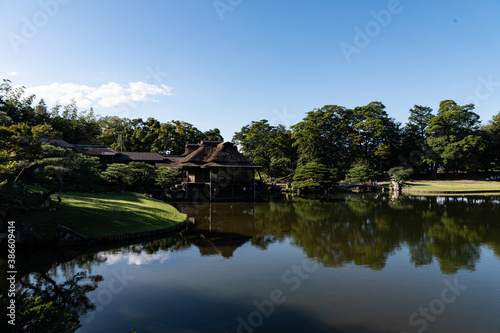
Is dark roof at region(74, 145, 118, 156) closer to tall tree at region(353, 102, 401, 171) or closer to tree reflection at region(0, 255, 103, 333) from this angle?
tree reflection at region(0, 255, 103, 333)

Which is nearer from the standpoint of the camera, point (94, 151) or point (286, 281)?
point (286, 281)

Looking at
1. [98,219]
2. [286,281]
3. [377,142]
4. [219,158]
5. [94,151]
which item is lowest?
[286,281]

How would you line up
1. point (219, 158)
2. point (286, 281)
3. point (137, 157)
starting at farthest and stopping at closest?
point (137, 157), point (219, 158), point (286, 281)

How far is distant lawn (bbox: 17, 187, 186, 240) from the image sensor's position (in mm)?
11070

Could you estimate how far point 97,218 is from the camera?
12.4 meters

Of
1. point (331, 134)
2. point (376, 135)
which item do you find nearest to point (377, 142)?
point (376, 135)

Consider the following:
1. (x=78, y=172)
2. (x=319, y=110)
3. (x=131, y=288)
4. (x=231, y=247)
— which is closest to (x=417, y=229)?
(x=231, y=247)

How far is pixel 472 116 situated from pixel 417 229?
133 feet

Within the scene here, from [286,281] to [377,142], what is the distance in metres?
43.3

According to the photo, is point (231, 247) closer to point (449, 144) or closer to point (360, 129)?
point (360, 129)

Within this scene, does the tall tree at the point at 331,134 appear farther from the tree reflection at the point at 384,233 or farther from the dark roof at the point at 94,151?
the dark roof at the point at 94,151

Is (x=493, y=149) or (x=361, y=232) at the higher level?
(x=493, y=149)

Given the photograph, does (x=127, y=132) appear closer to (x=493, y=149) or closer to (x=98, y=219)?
(x=98, y=219)

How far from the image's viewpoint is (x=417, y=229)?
565 inches
